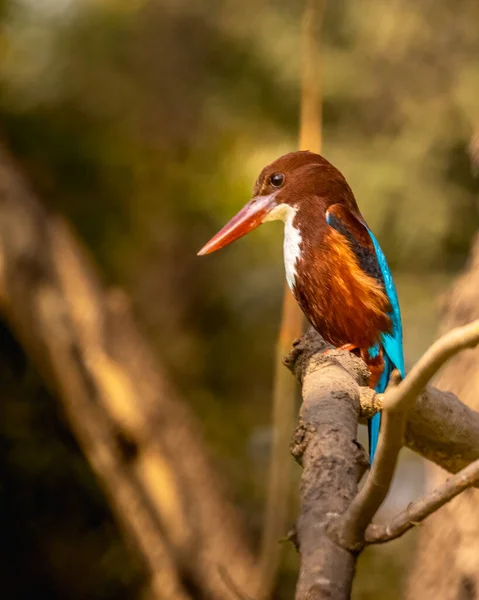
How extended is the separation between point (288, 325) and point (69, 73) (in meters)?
2.18

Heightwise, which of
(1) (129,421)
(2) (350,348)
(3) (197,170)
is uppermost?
(3) (197,170)

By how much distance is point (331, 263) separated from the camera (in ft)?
4.11

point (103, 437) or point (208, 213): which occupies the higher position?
point (208, 213)

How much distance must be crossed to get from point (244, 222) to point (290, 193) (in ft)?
0.23

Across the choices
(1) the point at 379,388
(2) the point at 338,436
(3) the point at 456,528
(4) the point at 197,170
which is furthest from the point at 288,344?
(4) the point at 197,170

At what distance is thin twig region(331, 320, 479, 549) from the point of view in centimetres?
73

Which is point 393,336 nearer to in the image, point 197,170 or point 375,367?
point 375,367

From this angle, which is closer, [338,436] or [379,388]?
[338,436]

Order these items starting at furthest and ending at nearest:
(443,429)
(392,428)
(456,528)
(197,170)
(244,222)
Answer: (197,170)
(456,528)
(443,429)
(244,222)
(392,428)

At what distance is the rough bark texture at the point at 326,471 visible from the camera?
2.53 ft

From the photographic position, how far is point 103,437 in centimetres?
305

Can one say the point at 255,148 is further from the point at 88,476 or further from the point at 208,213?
the point at 88,476

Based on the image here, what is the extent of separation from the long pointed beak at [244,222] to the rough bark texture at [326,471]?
20 centimetres

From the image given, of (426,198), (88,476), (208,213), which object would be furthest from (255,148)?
(88,476)
